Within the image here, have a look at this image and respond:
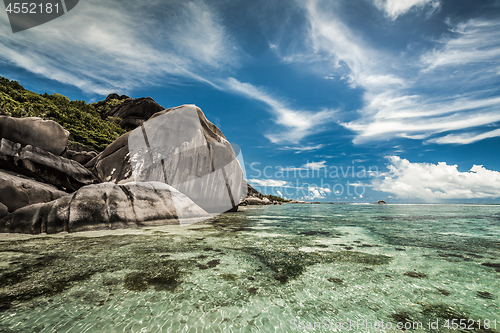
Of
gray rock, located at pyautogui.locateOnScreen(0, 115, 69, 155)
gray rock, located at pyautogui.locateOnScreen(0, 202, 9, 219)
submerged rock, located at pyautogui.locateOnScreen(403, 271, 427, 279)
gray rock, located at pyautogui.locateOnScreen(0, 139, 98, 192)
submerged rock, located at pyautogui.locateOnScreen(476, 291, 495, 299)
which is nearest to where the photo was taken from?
submerged rock, located at pyautogui.locateOnScreen(476, 291, 495, 299)

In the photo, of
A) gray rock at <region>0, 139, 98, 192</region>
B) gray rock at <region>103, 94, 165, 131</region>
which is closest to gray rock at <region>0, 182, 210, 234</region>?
gray rock at <region>0, 139, 98, 192</region>

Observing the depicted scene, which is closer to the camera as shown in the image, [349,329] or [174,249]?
[349,329]

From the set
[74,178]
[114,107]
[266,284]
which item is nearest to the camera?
[266,284]

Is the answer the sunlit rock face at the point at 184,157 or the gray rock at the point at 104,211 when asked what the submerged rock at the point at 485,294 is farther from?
the sunlit rock face at the point at 184,157

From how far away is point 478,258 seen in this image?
4863mm

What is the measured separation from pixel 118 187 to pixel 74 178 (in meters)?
5.07

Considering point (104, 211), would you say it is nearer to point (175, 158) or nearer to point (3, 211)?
point (3, 211)

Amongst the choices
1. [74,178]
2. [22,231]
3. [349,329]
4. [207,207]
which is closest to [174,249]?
[349,329]

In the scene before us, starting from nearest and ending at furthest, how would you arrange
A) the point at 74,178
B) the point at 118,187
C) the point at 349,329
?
the point at 349,329 < the point at 118,187 < the point at 74,178

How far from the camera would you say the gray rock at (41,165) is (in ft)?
31.0

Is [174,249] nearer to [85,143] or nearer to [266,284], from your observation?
[266,284]

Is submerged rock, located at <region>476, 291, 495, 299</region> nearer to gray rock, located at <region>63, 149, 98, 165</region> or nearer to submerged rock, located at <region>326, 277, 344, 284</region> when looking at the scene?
submerged rock, located at <region>326, 277, 344, 284</region>

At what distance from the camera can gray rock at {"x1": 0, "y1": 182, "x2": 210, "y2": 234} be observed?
6.83 m

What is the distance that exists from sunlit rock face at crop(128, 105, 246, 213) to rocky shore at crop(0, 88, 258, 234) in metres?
0.07
